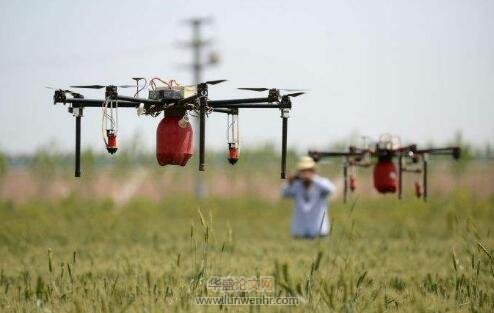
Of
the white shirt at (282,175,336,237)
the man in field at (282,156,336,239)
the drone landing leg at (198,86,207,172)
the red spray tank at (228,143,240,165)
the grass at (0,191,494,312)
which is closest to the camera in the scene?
the grass at (0,191,494,312)

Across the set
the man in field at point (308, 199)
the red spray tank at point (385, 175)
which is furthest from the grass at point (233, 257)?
the red spray tank at point (385, 175)

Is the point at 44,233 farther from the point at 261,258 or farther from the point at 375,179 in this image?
the point at 375,179

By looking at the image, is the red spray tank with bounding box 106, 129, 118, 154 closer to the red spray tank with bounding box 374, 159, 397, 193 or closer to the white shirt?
the red spray tank with bounding box 374, 159, 397, 193

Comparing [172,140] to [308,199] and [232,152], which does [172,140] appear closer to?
[232,152]

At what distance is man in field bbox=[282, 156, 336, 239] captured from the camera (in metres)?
17.3

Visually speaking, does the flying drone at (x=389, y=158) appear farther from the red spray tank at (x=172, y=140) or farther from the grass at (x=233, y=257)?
the red spray tank at (x=172, y=140)

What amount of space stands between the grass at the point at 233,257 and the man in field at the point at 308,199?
1.92 feet

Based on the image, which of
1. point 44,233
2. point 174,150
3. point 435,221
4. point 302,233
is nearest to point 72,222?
point 44,233

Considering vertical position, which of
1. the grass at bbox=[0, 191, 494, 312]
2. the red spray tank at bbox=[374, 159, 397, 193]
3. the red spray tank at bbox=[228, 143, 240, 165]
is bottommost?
the grass at bbox=[0, 191, 494, 312]

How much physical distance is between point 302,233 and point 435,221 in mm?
9224

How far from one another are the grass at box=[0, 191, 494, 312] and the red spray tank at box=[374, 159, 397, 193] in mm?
1042

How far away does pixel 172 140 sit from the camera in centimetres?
760

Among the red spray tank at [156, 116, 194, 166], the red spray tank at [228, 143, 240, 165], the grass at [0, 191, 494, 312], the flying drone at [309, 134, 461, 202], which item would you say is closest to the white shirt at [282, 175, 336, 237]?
the grass at [0, 191, 494, 312]

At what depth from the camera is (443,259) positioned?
1211cm
